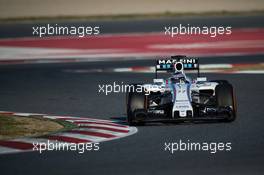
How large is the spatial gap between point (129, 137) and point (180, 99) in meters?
1.50

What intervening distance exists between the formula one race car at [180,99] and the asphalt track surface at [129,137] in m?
0.22

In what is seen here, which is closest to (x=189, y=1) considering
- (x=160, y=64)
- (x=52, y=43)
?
(x=52, y=43)

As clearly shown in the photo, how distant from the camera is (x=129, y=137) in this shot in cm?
1572

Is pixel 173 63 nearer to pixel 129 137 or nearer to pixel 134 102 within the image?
pixel 134 102

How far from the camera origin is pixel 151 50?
1377 inches

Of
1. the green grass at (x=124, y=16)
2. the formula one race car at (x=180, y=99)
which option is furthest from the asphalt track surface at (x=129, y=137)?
the green grass at (x=124, y=16)

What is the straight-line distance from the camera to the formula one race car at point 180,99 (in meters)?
16.6

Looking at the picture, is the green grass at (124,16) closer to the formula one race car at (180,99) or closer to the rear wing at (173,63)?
the rear wing at (173,63)

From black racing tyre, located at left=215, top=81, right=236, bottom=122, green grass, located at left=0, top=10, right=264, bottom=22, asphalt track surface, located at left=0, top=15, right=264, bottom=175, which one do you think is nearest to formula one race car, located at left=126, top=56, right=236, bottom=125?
black racing tyre, located at left=215, top=81, right=236, bottom=122

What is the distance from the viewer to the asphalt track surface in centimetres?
1291

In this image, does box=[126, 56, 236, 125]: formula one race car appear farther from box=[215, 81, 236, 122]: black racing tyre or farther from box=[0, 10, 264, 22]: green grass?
box=[0, 10, 264, 22]: green grass

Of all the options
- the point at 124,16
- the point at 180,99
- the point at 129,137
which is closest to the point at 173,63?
the point at 180,99

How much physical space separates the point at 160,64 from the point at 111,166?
509 cm

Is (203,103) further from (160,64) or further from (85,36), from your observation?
(85,36)
